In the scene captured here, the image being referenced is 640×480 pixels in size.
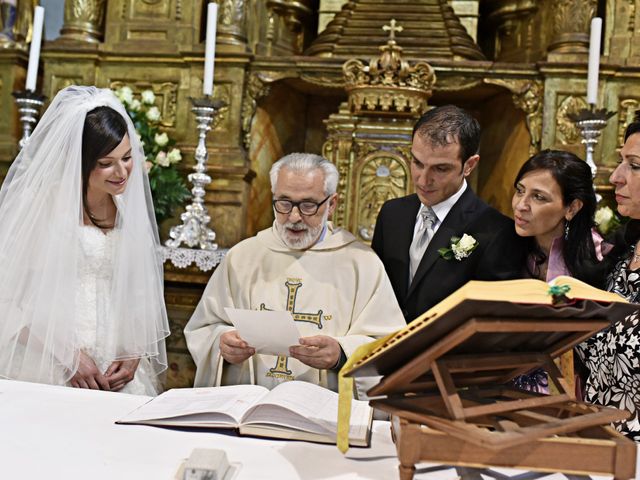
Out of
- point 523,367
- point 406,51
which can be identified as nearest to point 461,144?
point 523,367

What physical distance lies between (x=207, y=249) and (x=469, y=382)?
381cm

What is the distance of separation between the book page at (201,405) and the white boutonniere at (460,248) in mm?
1282

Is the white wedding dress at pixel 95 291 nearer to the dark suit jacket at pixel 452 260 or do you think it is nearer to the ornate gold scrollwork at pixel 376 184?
the dark suit jacket at pixel 452 260

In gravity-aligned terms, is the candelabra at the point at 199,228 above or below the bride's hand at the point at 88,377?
above

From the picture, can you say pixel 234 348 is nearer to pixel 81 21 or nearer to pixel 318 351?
pixel 318 351

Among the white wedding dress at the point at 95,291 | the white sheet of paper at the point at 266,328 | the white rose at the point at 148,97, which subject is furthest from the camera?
the white rose at the point at 148,97

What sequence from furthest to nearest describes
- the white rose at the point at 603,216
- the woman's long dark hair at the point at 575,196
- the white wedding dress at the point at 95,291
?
1. the white rose at the point at 603,216
2. the white wedding dress at the point at 95,291
3. the woman's long dark hair at the point at 575,196

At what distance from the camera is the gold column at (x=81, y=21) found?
6.62 metres

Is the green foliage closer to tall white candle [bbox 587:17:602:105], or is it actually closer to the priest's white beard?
the priest's white beard

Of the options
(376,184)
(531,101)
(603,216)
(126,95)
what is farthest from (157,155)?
(603,216)

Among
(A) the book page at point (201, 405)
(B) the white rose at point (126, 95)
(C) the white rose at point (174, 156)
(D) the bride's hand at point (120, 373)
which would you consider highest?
(B) the white rose at point (126, 95)

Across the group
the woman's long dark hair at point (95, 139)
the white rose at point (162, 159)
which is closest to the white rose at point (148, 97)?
the white rose at point (162, 159)

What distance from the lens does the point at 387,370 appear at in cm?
177

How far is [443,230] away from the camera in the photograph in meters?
3.54
